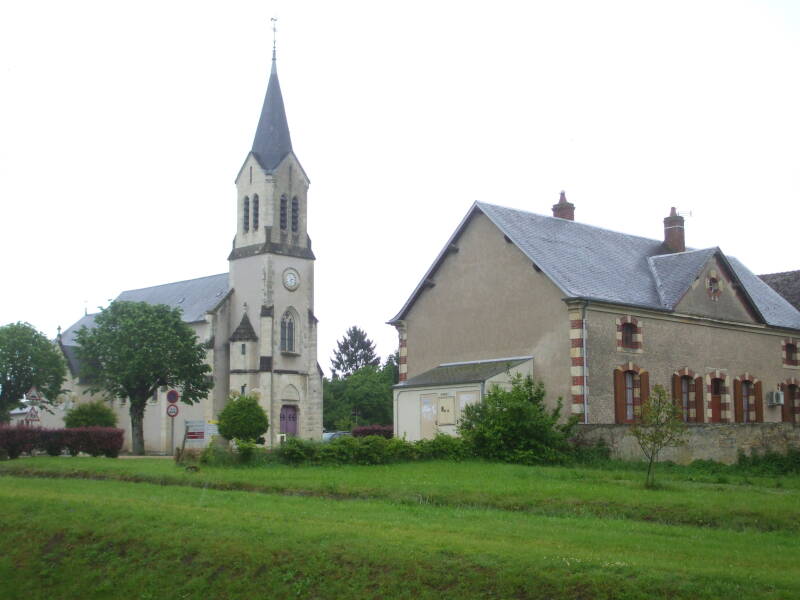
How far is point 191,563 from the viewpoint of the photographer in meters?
14.2

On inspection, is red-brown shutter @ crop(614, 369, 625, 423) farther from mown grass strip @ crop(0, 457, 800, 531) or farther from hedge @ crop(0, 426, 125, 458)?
hedge @ crop(0, 426, 125, 458)

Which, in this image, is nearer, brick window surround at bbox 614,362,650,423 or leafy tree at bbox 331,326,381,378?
brick window surround at bbox 614,362,650,423

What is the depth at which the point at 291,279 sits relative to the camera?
59375 millimetres

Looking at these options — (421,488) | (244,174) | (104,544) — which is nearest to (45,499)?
(104,544)

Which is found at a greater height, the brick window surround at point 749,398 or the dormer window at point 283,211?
the dormer window at point 283,211

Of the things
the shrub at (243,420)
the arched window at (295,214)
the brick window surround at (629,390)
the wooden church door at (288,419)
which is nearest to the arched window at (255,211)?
the arched window at (295,214)

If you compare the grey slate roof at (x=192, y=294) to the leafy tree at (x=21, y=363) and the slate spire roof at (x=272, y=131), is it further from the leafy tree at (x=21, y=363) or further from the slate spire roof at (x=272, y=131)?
the slate spire roof at (x=272, y=131)

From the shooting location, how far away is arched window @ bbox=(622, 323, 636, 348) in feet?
102

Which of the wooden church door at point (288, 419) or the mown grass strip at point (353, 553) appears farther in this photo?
the wooden church door at point (288, 419)

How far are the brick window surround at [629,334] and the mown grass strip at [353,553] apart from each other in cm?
1511

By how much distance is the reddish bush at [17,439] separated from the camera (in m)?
30.0

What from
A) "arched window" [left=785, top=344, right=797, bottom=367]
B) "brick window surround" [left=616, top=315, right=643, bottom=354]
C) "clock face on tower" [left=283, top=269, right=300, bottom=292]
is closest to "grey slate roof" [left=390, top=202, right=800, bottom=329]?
"brick window surround" [left=616, top=315, right=643, bottom=354]

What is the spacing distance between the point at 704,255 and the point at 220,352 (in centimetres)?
3339

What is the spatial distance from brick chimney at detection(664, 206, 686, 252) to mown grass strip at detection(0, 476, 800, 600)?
77.2 ft
